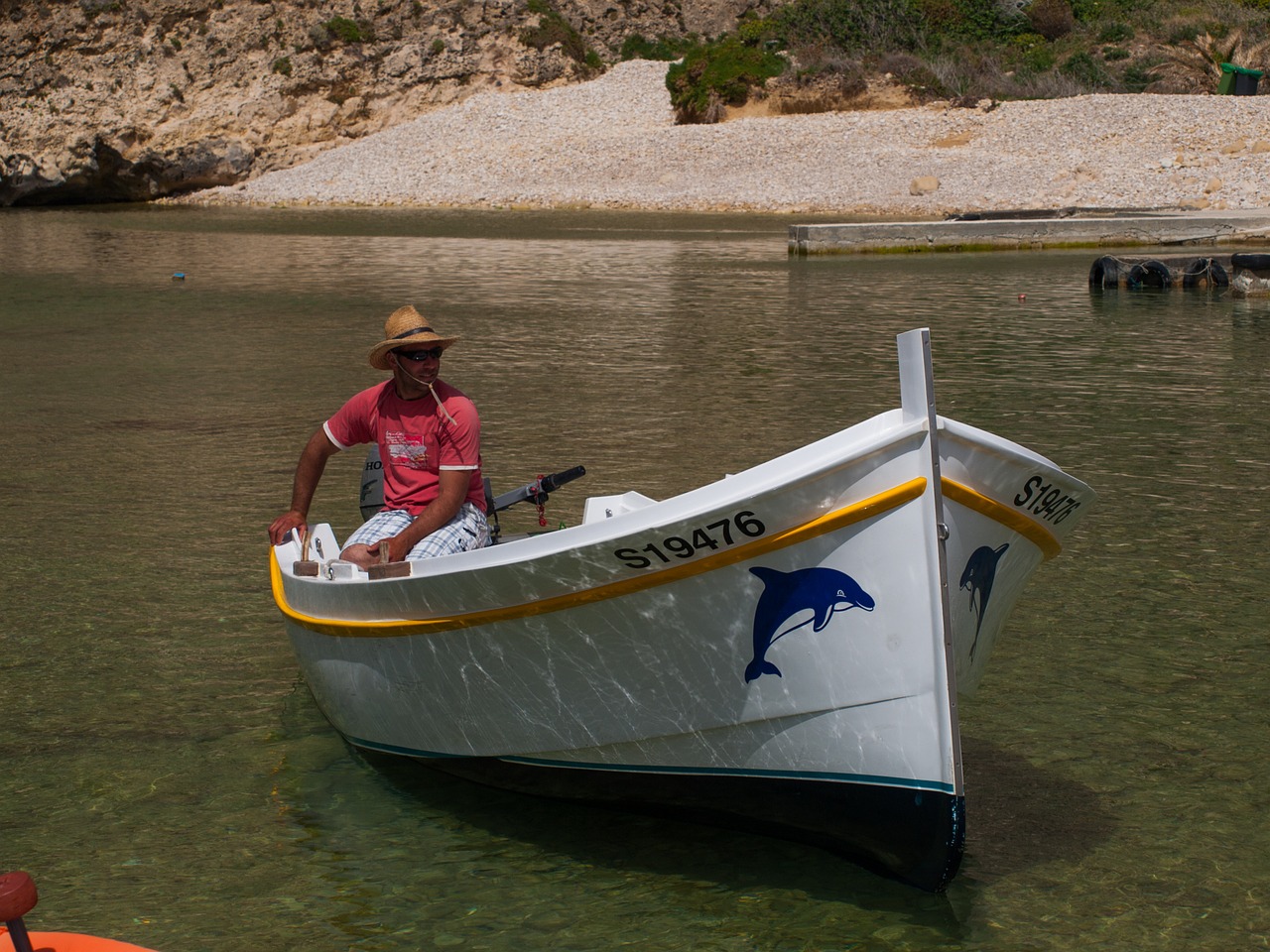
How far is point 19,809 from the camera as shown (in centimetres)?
500

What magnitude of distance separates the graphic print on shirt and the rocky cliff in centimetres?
4841

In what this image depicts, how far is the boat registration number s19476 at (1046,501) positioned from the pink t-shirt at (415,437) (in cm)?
203

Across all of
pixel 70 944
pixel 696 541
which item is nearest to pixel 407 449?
pixel 696 541

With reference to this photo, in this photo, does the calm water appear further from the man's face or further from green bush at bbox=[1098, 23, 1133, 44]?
green bush at bbox=[1098, 23, 1133, 44]

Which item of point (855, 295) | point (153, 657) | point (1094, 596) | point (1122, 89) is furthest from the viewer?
point (1122, 89)

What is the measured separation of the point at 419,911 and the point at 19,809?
157 cm

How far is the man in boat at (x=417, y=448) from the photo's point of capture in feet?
17.5

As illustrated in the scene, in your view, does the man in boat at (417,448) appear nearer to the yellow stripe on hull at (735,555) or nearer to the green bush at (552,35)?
the yellow stripe on hull at (735,555)

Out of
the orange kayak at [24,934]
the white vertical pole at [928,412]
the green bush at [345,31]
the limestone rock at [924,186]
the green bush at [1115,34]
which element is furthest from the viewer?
the green bush at [345,31]

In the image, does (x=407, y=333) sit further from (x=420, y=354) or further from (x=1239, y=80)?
(x=1239, y=80)

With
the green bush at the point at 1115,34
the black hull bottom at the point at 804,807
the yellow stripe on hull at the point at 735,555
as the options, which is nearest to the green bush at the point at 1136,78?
the green bush at the point at 1115,34

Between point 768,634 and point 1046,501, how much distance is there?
0.93m

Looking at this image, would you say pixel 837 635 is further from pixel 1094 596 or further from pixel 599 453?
pixel 599 453

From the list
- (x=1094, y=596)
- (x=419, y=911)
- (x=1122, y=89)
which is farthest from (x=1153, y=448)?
(x=1122, y=89)
